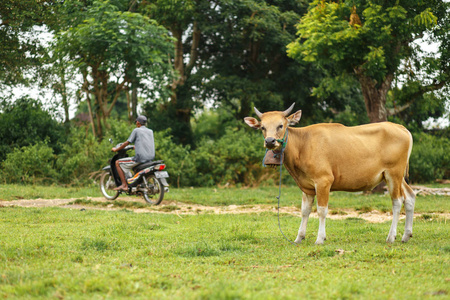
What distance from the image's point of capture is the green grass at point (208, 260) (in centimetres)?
458

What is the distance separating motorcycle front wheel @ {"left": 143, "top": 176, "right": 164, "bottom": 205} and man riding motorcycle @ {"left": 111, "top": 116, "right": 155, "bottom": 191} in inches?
20.9

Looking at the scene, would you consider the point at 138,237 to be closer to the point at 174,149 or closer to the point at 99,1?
the point at 174,149

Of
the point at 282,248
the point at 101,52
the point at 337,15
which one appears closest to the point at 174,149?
the point at 101,52

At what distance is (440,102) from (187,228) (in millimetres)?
11735

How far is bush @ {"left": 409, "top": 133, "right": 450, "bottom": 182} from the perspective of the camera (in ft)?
68.5

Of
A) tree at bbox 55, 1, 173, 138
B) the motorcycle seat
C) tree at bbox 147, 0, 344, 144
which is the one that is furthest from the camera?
tree at bbox 147, 0, 344, 144

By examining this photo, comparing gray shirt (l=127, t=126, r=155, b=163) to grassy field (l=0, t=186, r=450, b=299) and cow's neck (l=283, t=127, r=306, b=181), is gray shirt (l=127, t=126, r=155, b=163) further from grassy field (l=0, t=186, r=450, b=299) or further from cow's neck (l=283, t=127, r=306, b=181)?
cow's neck (l=283, t=127, r=306, b=181)

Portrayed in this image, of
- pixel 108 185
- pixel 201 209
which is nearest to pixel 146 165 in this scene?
pixel 108 185

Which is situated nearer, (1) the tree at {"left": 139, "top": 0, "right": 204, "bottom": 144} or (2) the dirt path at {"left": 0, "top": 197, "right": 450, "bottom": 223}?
(2) the dirt path at {"left": 0, "top": 197, "right": 450, "bottom": 223}

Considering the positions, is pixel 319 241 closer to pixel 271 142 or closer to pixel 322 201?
pixel 322 201

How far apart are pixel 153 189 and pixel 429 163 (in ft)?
42.7

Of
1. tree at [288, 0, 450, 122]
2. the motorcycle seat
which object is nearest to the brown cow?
the motorcycle seat

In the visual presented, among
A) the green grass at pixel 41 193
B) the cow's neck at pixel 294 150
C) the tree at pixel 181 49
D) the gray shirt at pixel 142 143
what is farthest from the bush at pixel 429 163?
the cow's neck at pixel 294 150

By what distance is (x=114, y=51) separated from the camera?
61.2 ft
